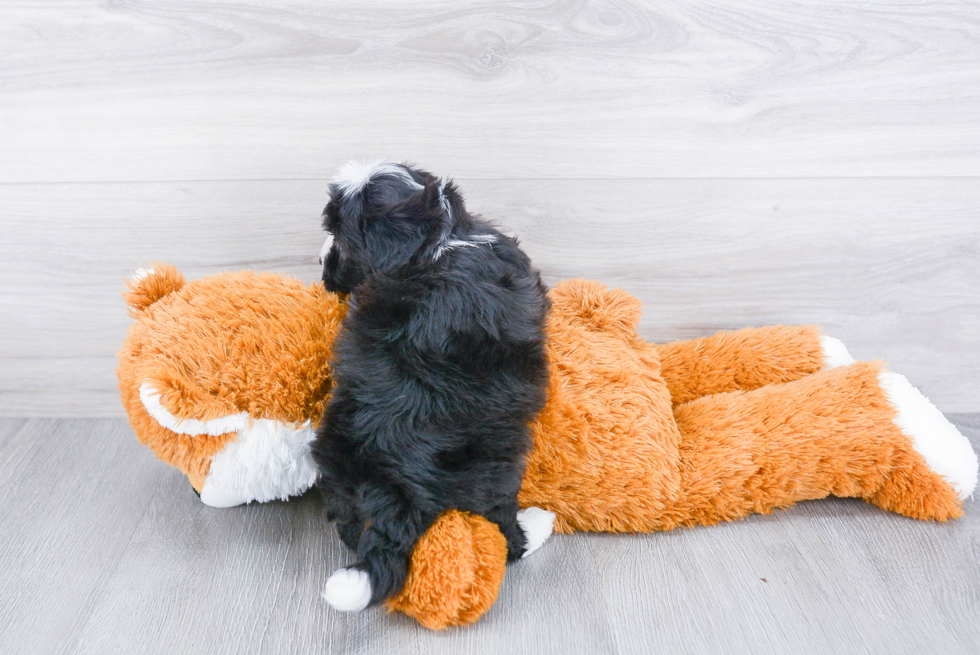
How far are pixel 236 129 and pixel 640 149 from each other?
1.68ft

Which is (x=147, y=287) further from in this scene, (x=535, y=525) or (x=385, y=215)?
(x=535, y=525)

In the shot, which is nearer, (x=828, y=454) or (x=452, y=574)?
(x=452, y=574)

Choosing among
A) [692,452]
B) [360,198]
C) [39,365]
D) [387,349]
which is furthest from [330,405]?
[39,365]

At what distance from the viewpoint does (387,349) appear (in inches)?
24.2

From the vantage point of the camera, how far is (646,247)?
2.96 feet

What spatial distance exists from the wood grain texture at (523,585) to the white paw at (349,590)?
0.06m

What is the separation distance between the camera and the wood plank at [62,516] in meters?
0.65

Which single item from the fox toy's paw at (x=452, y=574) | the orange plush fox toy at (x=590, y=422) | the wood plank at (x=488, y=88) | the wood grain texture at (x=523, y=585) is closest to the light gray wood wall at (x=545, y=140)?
the wood plank at (x=488, y=88)

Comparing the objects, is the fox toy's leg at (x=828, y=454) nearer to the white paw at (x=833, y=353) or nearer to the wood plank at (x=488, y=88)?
the white paw at (x=833, y=353)

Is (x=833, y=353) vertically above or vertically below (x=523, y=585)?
above

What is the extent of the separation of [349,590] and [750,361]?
562 mm

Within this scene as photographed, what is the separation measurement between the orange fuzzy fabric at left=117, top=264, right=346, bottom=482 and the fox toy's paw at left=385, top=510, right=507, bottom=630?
194 mm

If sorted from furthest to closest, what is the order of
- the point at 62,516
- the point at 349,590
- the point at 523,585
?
the point at 62,516
the point at 523,585
the point at 349,590

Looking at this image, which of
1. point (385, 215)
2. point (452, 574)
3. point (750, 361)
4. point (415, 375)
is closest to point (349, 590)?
point (452, 574)
